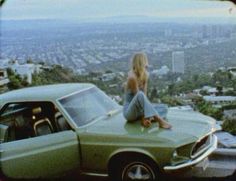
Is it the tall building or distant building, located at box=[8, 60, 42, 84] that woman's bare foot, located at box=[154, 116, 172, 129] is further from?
distant building, located at box=[8, 60, 42, 84]

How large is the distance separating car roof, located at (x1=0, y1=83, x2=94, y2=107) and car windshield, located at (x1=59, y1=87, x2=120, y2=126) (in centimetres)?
4

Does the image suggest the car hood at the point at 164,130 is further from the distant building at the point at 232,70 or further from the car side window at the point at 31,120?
the distant building at the point at 232,70

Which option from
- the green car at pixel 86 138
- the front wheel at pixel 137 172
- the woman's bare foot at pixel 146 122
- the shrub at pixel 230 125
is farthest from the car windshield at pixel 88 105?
the shrub at pixel 230 125

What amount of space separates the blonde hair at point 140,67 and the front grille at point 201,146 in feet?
1.63

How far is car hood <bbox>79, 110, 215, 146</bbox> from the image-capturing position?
2676 mm

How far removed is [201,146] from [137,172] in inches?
16.4

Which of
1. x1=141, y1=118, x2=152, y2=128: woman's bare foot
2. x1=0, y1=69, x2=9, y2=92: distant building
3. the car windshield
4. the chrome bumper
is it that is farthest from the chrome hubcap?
x1=0, y1=69, x2=9, y2=92: distant building

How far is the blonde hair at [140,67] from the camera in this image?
9.17 ft

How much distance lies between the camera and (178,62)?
9.37 feet

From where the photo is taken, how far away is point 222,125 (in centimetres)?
287

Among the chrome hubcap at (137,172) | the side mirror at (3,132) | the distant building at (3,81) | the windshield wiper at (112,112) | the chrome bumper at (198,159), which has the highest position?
the distant building at (3,81)

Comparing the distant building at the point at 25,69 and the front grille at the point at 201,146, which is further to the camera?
the distant building at the point at 25,69

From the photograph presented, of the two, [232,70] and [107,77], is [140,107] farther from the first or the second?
[232,70]

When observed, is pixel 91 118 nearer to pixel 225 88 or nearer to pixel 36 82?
pixel 36 82
